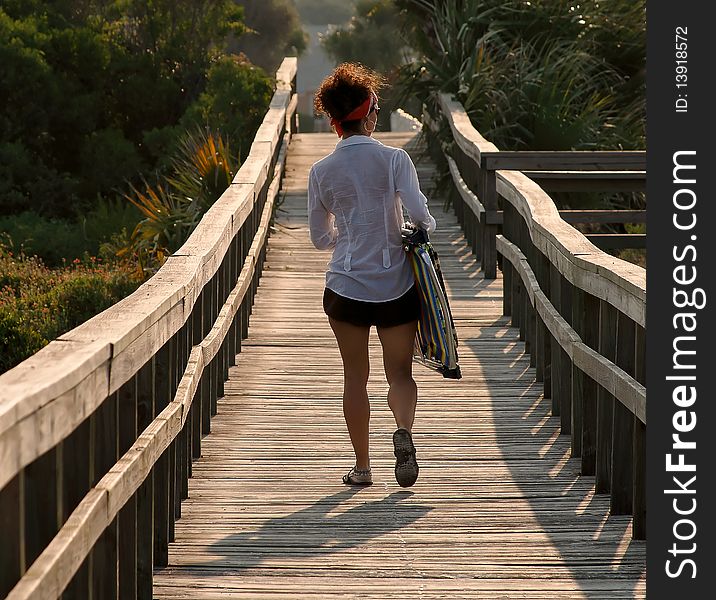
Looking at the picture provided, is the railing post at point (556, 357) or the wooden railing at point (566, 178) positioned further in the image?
the wooden railing at point (566, 178)

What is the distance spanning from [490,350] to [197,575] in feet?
14.0

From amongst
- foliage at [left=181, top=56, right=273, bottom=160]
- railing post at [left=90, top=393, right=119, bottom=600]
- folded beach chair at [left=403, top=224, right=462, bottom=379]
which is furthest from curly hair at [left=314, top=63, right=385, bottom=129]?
foliage at [left=181, top=56, right=273, bottom=160]

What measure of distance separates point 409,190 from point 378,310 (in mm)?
498

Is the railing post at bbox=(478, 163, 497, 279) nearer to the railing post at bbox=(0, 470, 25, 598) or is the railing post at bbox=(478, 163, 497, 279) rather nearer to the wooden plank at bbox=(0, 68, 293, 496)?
the wooden plank at bbox=(0, 68, 293, 496)

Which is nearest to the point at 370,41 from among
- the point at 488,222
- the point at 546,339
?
the point at 488,222

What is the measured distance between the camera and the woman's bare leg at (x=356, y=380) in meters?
5.73

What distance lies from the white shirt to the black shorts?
27 millimetres

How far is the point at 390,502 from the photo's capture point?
226 inches

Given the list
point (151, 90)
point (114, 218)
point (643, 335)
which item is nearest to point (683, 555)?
point (643, 335)

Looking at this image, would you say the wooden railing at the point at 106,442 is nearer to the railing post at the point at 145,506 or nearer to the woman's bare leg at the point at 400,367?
the railing post at the point at 145,506

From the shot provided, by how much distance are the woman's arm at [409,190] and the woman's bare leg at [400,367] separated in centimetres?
45

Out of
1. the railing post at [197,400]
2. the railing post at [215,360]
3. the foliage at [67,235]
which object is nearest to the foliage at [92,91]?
the foliage at [67,235]

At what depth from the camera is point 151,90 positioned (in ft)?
80.8

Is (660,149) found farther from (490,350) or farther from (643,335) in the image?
(490,350)
